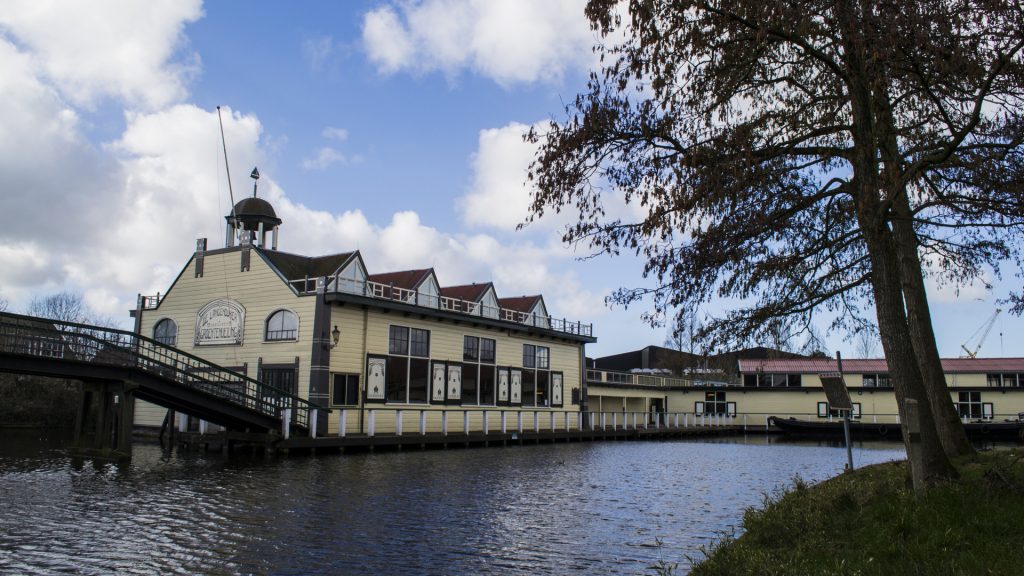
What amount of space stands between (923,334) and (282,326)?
2601 centimetres

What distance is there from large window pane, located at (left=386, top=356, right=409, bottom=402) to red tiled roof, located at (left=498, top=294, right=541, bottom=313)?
14.4 metres

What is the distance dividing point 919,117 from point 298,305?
1038 inches

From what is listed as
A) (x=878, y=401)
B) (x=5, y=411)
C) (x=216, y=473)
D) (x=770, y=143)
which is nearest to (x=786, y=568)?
(x=770, y=143)

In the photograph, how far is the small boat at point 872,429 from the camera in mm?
50594

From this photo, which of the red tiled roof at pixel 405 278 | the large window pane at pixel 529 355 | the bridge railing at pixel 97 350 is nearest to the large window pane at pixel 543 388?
the large window pane at pixel 529 355

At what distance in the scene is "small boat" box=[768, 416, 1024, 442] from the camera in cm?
5059

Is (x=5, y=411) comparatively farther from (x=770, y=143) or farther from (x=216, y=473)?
(x=770, y=143)

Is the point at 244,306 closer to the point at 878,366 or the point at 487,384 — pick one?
the point at 487,384

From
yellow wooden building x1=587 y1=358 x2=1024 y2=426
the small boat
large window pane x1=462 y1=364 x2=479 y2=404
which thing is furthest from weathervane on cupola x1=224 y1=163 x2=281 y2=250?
the small boat

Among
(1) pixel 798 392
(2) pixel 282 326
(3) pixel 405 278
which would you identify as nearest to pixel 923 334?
(2) pixel 282 326

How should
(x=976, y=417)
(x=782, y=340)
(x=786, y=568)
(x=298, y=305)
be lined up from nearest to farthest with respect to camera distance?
(x=786, y=568), (x=782, y=340), (x=298, y=305), (x=976, y=417)

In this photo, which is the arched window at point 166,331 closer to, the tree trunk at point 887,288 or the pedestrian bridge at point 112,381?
the pedestrian bridge at point 112,381

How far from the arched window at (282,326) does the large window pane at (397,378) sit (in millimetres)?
4403

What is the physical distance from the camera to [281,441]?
2859cm
